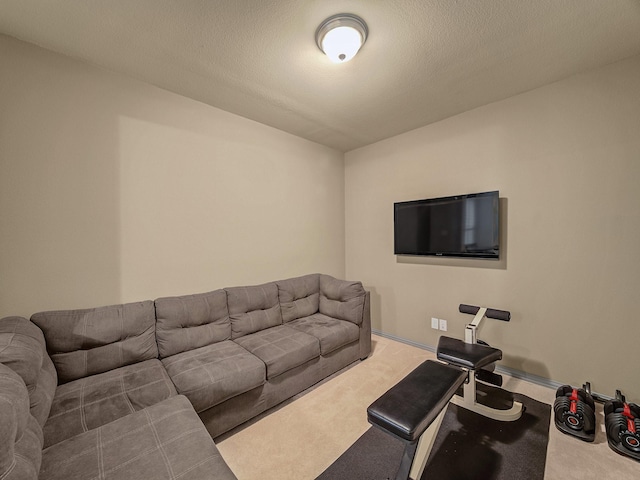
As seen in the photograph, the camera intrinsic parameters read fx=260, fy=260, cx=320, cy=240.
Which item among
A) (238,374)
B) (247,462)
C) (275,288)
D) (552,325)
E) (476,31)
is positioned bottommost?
(247,462)

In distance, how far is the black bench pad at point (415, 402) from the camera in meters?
1.18

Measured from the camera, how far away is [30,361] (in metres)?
1.27

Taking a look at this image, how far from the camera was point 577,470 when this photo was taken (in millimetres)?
1521

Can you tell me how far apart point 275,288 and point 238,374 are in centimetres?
115

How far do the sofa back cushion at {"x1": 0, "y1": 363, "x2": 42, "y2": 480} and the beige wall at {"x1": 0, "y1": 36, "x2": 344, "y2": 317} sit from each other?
106 cm

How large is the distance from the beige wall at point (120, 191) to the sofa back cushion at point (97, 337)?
0.20 metres

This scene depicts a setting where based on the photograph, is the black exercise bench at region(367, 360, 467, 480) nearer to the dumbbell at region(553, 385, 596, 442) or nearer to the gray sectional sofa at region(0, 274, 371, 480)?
the gray sectional sofa at region(0, 274, 371, 480)

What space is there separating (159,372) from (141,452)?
755 mm

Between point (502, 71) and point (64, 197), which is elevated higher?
point (502, 71)

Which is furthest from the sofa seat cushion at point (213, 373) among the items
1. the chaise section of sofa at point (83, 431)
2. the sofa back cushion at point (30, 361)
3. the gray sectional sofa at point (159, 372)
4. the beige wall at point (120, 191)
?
the beige wall at point (120, 191)

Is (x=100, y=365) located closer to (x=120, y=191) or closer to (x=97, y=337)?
(x=97, y=337)

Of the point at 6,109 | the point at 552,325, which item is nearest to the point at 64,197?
the point at 6,109

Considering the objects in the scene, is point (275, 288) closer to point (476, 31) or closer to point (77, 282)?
point (77, 282)

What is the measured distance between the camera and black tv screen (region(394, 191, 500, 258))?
2566 millimetres
